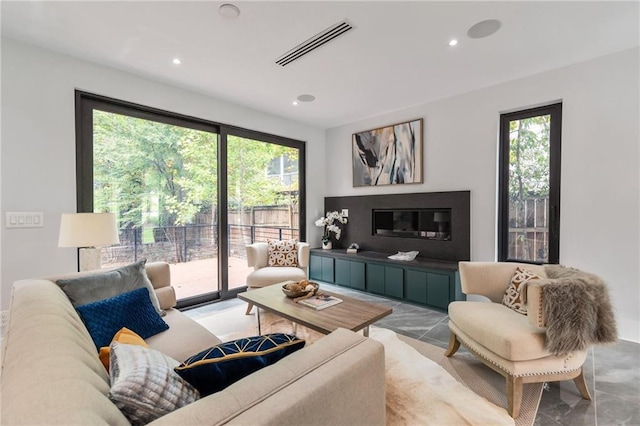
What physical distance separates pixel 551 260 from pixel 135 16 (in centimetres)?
446

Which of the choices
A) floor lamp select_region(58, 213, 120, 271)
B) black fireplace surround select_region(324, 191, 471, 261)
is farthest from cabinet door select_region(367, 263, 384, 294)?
floor lamp select_region(58, 213, 120, 271)

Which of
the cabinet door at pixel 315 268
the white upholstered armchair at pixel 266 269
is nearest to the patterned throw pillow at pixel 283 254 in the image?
the white upholstered armchair at pixel 266 269

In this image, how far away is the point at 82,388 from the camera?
0.65 m

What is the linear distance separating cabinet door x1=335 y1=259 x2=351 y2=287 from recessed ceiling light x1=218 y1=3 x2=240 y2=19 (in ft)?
10.7

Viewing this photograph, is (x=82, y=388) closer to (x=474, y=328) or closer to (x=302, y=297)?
(x=302, y=297)

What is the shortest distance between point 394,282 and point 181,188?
9.73 ft

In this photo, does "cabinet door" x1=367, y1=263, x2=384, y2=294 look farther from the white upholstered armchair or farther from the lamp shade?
the lamp shade

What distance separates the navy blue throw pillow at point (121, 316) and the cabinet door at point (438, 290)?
2.80m

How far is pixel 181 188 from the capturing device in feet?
11.6

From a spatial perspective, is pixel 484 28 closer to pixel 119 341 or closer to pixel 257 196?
pixel 119 341

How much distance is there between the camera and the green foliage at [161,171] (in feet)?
9.89

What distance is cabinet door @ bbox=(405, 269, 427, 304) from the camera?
3.47m

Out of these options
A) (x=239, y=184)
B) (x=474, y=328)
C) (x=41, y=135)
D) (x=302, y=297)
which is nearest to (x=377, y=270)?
(x=302, y=297)

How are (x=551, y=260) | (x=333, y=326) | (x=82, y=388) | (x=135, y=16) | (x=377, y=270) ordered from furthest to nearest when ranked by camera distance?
1. (x=377, y=270)
2. (x=551, y=260)
3. (x=135, y=16)
4. (x=333, y=326)
5. (x=82, y=388)
